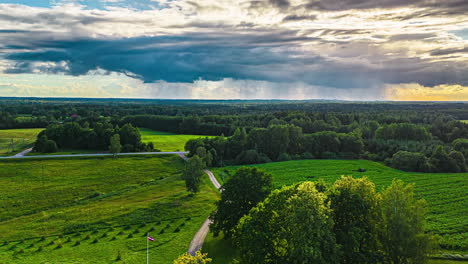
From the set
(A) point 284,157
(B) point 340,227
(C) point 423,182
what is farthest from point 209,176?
(B) point 340,227

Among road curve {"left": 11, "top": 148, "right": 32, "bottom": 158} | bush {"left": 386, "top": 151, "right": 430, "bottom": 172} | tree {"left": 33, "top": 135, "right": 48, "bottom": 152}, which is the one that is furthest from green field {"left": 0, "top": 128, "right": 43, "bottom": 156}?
bush {"left": 386, "top": 151, "right": 430, "bottom": 172}

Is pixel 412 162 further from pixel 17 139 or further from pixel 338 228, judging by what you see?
pixel 17 139

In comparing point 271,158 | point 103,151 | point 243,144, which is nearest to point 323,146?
point 271,158

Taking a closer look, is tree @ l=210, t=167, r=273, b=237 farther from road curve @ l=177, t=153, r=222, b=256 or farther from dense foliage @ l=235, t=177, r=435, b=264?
dense foliage @ l=235, t=177, r=435, b=264

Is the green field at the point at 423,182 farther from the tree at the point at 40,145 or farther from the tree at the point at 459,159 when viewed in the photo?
the tree at the point at 40,145

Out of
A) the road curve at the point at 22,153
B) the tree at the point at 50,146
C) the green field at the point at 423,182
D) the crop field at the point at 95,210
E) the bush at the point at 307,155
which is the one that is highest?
the tree at the point at 50,146

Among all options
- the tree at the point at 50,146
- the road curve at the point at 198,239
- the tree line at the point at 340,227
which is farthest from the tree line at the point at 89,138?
the tree line at the point at 340,227
